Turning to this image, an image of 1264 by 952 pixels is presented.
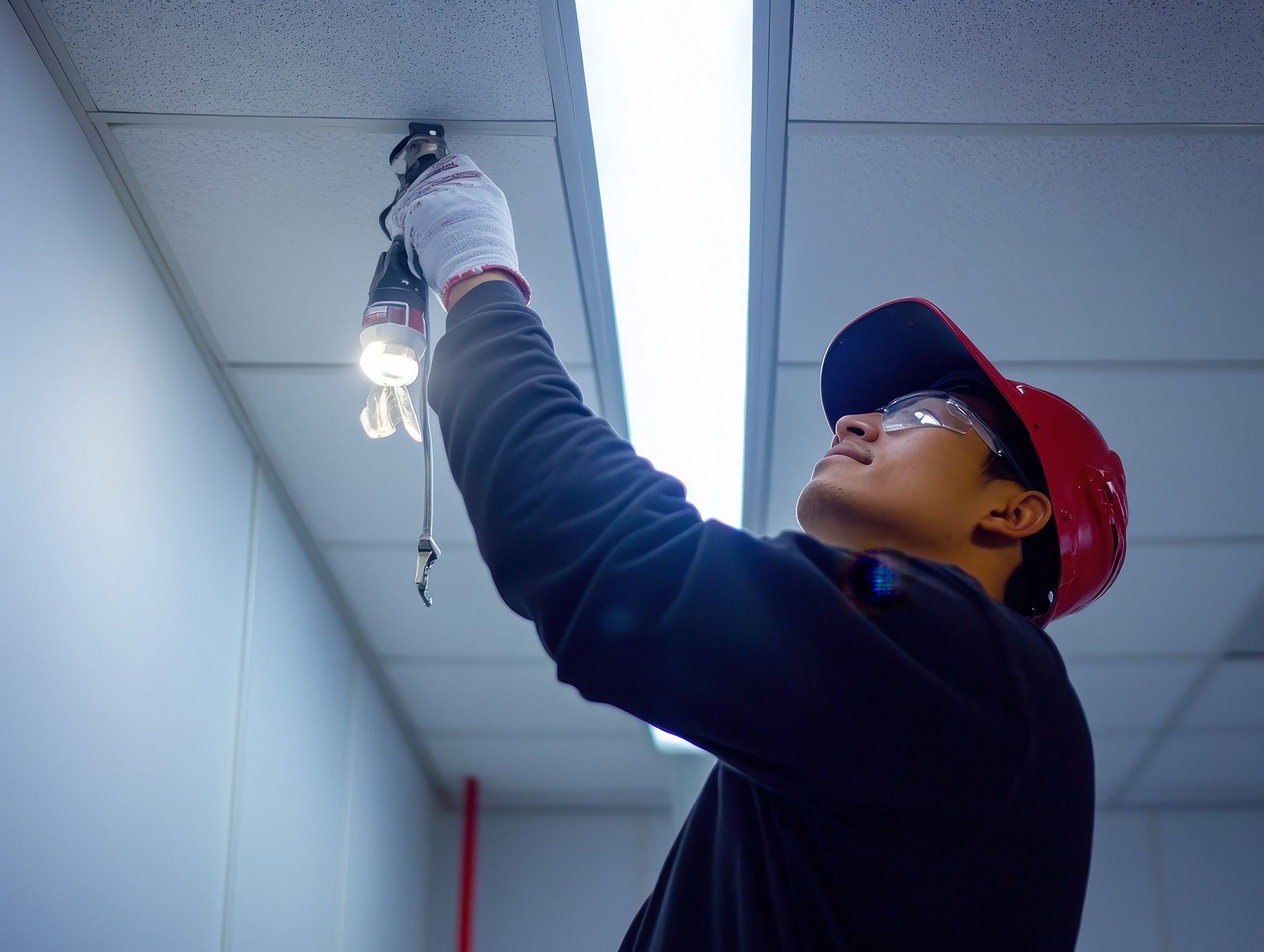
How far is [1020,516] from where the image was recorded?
1167mm

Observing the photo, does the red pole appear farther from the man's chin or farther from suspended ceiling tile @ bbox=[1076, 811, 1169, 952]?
the man's chin

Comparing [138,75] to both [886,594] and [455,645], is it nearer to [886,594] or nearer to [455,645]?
[886,594]

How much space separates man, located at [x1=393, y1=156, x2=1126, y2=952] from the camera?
32.6 inches

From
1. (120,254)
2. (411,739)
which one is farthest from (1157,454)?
(411,739)

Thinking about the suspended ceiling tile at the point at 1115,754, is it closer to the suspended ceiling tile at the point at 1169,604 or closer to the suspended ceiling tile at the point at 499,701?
the suspended ceiling tile at the point at 1169,604

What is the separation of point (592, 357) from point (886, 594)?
1176 mm

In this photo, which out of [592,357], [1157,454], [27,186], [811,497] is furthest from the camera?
[1157,454]

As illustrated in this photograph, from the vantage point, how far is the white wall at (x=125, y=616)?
1372mm

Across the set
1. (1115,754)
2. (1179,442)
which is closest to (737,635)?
(1179,442)

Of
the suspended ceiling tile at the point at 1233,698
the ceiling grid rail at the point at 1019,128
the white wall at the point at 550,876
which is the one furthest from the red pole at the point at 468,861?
the ceiling grid rail at the point at 1019,128

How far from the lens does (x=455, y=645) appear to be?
2.77 metres

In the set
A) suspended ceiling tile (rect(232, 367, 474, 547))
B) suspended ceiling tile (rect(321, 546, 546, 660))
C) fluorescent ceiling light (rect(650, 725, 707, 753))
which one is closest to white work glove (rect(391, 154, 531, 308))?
suspended ceiling tile (rect(232, 367, 474, 547))

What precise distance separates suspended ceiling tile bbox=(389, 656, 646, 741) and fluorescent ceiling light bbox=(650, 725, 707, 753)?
0.04 m

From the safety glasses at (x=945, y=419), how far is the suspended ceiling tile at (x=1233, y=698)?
1980mm
